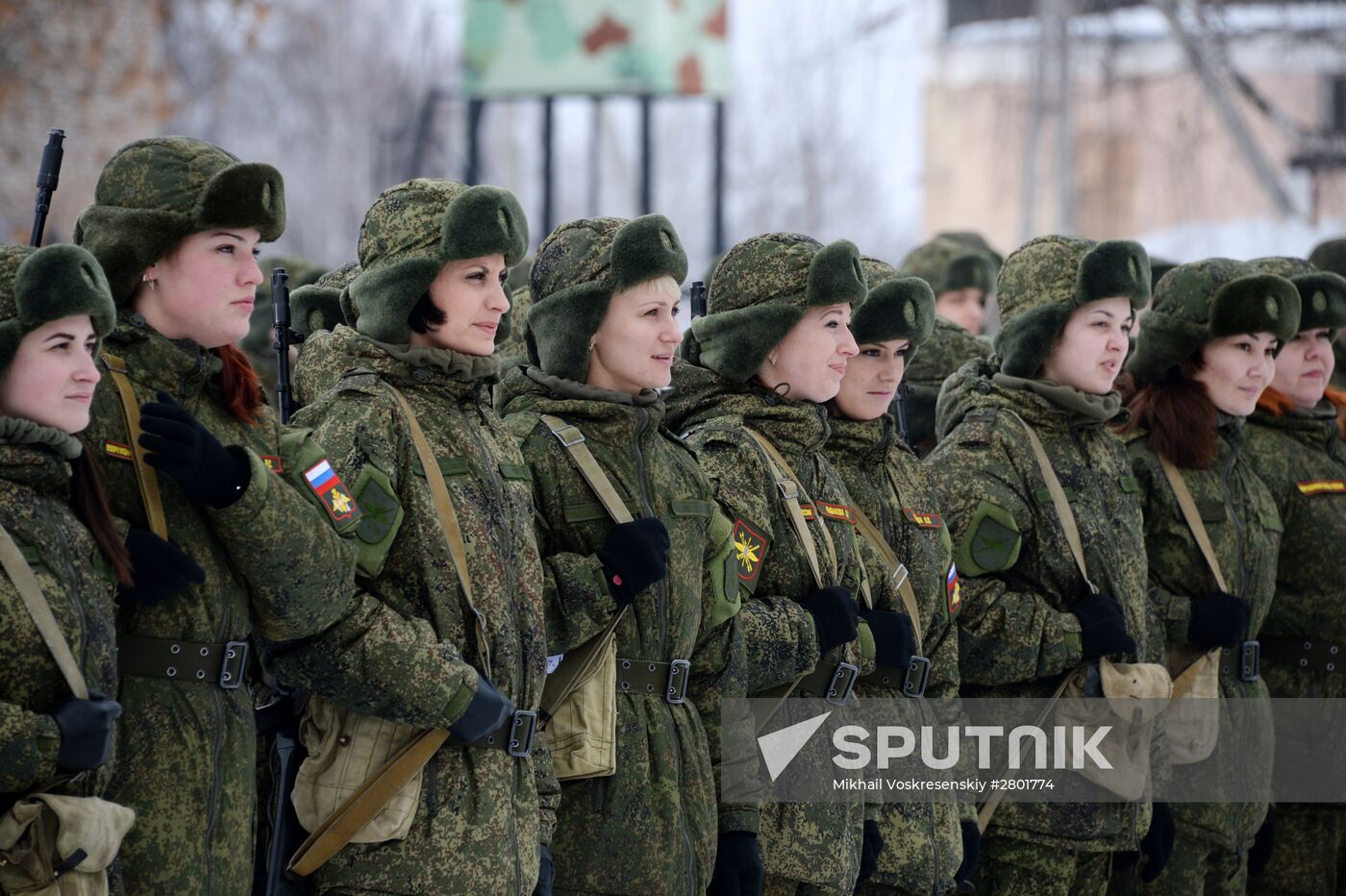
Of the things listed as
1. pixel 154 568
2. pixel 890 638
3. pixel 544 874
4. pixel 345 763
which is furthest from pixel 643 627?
pixel 154 568

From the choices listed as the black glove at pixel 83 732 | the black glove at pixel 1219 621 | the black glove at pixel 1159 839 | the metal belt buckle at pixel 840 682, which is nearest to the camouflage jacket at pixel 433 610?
the black glove at pixel 83 732

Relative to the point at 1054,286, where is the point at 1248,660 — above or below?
below

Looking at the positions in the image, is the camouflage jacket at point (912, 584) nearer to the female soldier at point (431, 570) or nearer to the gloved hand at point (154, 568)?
the female soldier at point (431, 570)

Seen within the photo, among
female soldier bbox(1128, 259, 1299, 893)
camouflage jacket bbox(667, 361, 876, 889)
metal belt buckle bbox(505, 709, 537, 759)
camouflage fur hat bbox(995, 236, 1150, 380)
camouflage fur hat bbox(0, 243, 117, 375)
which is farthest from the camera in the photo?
female soldier bbox(1128, 259, 1299, 893)

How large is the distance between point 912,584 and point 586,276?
1.47m

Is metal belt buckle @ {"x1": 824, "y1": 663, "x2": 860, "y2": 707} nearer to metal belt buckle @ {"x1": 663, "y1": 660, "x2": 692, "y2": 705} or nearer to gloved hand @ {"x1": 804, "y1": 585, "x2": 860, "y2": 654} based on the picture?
gloved hand @ {"x1": 804, "y1": 585, "x2": 860, "y2": 654}

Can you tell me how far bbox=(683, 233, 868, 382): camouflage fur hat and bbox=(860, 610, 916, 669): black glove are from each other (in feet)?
2.64

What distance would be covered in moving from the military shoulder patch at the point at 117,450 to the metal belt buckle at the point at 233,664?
43 centimetres

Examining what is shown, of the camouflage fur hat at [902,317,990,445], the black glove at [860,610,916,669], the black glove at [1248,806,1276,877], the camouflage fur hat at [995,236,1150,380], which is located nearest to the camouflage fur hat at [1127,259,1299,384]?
the camouflage fur hat at [995,236,1150,380]

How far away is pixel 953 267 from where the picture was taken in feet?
27.8

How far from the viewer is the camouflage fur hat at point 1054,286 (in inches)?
233

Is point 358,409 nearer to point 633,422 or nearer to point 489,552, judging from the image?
point 489,552

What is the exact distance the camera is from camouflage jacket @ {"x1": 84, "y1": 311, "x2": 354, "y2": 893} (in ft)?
11.4

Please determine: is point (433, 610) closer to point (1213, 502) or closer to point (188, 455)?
point (188, 455)
